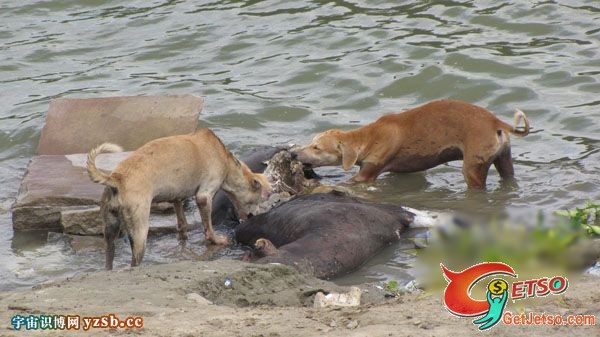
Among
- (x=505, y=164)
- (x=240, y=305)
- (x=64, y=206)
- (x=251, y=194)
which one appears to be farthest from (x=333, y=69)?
(x=240, y=305)

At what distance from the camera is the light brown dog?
9.05 meters

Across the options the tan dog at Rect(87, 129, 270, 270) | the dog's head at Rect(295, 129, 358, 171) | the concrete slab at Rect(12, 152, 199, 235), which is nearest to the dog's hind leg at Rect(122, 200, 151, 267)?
the tan dog at Rect(87, 129, 270, 270)

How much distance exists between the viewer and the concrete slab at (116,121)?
1005 cm

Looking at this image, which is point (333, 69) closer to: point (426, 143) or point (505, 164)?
point (426, 143)

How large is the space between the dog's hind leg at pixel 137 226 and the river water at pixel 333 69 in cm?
187

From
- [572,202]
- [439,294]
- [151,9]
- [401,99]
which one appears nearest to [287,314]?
[439,294]

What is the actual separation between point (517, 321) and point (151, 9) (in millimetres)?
10753

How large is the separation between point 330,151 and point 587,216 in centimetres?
256

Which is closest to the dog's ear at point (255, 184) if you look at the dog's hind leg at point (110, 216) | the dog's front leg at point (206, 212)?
the dog's front leg at point (206, 212)

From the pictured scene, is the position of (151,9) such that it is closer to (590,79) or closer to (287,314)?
(590,79)

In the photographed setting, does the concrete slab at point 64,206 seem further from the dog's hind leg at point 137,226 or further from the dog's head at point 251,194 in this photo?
the dog's hind leg at point 137,226

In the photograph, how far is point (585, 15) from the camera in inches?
509

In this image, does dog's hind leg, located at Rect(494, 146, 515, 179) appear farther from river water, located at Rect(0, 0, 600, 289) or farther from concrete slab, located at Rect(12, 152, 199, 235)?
concrete slab, located at Rect(12, 152, 199, 235)

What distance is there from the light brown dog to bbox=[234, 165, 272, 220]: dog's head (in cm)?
98
